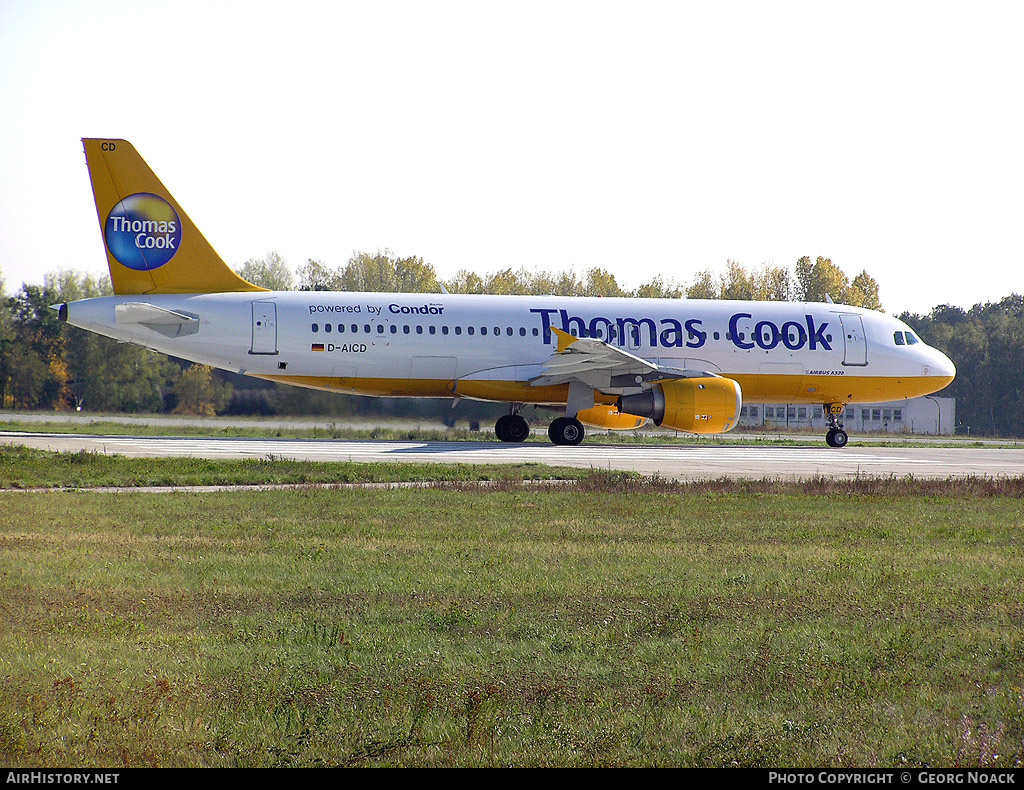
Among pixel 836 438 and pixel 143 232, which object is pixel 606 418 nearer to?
pixel 836 438

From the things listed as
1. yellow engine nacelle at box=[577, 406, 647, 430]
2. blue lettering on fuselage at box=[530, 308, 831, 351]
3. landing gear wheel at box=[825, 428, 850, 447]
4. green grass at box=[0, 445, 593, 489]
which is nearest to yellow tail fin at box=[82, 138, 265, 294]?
green grass at box=[0, 445, 593, 489]

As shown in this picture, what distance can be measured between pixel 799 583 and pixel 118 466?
49.4ft

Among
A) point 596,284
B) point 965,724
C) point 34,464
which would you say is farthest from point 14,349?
point 965,724

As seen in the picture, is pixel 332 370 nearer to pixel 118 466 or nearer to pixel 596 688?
pixel 118 466

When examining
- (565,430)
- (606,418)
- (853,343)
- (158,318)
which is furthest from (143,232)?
(853,343)

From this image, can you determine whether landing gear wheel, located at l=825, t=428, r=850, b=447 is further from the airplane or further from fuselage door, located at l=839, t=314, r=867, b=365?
the airplane

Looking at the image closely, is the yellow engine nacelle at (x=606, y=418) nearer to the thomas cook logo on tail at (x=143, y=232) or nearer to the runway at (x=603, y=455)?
the runway at (x=603, y=455)

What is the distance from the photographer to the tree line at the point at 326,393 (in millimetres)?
34219

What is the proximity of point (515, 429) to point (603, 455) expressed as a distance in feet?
17.5

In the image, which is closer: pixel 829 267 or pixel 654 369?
pixel 654 369

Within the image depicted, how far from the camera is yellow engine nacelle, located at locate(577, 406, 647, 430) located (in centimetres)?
2969

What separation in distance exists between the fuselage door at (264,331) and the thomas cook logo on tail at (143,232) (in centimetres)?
295

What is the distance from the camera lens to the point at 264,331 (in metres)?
28.8
